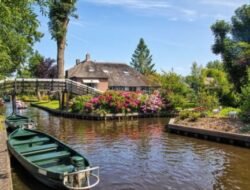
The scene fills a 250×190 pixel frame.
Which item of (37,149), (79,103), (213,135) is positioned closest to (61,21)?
(79,103)

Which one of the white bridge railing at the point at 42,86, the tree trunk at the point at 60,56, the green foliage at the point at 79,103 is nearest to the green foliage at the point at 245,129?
the green foliage at the point at 79,103

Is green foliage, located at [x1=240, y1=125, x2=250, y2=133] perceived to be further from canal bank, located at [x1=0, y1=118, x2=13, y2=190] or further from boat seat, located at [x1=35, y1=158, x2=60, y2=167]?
canal bank, located at [x1=0, y1=118, x2=13, y2=190]

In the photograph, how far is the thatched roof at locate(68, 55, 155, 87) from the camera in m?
53.2

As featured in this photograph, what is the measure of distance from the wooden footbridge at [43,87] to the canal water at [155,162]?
14544 millimetres

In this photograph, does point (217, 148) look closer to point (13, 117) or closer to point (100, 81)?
point (13, 117)

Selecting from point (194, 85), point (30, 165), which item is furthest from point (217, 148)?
point (194, 85)

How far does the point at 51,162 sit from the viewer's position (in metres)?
11.9

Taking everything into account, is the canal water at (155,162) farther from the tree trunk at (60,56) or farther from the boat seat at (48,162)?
the tree trunk at (60,56)

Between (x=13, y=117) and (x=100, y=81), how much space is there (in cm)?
2892

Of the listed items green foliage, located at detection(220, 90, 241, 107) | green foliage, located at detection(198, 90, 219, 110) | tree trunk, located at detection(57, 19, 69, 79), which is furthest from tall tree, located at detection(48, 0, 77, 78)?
green foliage, located at detection(198, 90, 219, 110)

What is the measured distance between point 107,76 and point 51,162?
141ft

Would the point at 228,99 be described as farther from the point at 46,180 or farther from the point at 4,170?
the point at 4,170

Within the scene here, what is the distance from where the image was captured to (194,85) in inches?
1754

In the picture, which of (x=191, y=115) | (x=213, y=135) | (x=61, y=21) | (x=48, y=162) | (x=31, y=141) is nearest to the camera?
(x=48, y=162)
